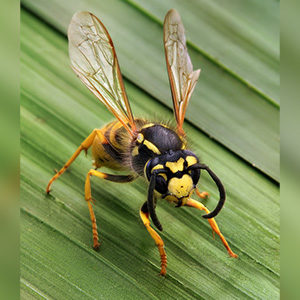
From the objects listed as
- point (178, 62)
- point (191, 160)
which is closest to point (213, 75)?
point (178, 62)

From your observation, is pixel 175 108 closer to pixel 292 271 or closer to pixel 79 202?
pixel 79 202

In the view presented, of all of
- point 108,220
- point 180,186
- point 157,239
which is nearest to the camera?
point 180,186

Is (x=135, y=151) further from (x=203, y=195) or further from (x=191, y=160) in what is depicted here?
(x=203, y=195)

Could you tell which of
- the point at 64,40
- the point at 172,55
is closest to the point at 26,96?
the point at 64,40

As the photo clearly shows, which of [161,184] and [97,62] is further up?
[97,62]

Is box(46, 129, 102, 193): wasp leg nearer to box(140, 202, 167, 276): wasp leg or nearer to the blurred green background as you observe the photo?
the blurred green background

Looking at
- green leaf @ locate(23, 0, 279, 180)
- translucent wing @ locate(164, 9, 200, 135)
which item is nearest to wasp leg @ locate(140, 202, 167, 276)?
translucent wing @ locate(164, 9, 200, 135)

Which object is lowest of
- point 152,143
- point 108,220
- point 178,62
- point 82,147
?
point 108,220
